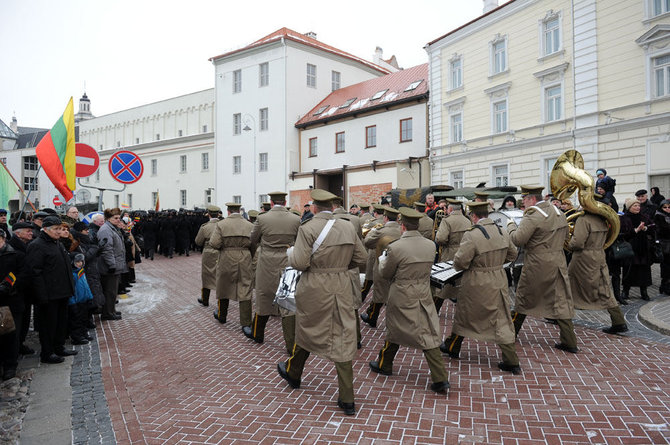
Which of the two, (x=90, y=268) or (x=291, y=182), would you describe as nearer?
(x=90, y=268)

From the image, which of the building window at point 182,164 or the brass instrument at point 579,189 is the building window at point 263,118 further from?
the brass instrument at point 579,189

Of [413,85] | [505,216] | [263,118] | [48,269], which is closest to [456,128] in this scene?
[413,85]

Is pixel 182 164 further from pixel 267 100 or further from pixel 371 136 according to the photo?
pixel 371 136

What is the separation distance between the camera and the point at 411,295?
16.4 feet

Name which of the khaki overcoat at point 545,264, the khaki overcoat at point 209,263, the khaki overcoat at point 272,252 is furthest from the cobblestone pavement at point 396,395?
the khaki overcoat at point 209,263

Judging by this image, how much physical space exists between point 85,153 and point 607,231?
8.92 meters

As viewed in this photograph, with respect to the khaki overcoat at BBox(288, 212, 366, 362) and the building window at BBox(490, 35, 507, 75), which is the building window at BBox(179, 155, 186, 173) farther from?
the khaki overcoat at BBox(288, 212, 366, 362)

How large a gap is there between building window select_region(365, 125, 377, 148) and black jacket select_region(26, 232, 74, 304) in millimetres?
23719

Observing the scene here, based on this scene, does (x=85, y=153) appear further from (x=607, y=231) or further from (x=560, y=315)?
(x=607, y=231)

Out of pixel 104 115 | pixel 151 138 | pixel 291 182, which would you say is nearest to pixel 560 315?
pixel 291 182

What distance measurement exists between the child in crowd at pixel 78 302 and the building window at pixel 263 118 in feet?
94.7

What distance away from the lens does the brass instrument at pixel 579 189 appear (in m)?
6.78

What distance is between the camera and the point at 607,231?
691 centimetres

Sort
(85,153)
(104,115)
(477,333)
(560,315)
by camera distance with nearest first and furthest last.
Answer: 1. (477,333)
2. (560,315)
3. (85,153)
4. (104,115)
